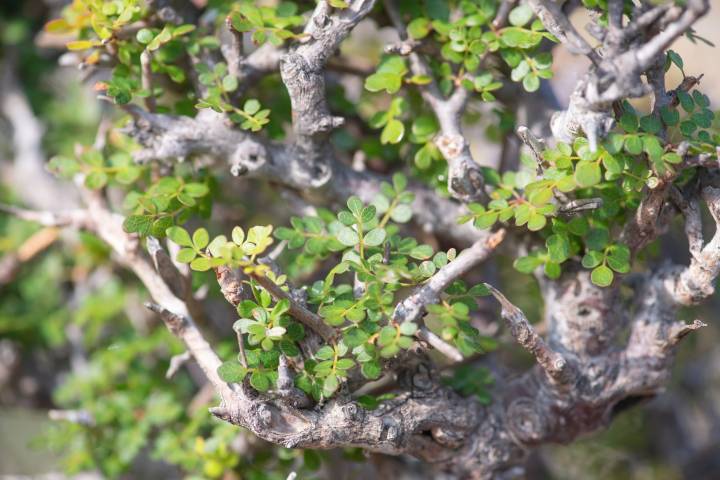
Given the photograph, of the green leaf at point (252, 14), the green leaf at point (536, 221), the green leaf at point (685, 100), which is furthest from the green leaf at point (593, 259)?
the green leaf at point (252, 14)

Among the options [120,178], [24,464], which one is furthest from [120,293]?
[24,464]

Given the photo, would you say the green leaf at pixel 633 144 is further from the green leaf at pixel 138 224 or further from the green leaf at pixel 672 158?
the green leaf at pixel 138 224

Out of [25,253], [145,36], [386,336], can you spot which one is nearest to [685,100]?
[386,336]

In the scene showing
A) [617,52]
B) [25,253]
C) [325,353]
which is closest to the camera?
[617,52]

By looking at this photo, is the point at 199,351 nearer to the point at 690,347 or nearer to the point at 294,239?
the point at 294,239

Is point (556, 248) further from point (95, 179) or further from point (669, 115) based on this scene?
point (95, 179)

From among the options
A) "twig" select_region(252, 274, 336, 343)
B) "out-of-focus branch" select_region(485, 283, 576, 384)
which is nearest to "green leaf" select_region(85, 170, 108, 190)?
"twig" select_region(252, 274, 336, 343)
